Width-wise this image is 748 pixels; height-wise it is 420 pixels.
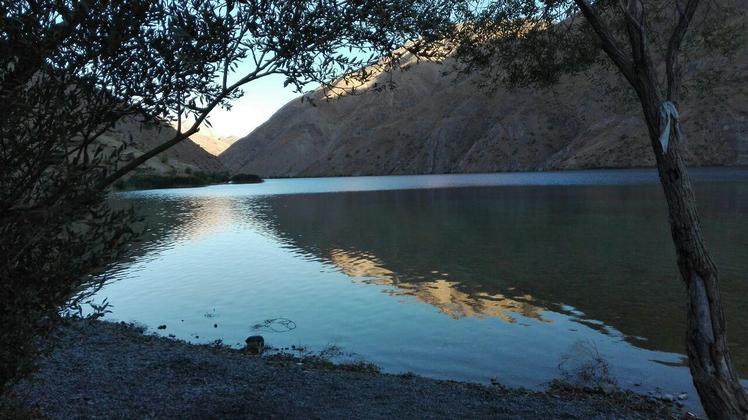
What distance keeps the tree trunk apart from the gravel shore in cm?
219

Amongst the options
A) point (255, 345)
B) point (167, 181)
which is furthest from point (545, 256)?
point (167, 181)

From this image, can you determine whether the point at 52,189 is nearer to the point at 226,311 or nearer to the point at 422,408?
the point at 422,408

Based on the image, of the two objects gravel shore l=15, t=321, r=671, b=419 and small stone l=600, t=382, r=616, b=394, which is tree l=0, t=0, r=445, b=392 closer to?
gravel shore l=15, t=321, r=671, b=419

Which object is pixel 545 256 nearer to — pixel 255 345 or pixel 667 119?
pixel 255 345

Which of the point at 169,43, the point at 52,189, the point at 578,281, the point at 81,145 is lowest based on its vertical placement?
the point at 578,281

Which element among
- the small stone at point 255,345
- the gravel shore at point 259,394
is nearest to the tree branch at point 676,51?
the gravel shore at point 259,394

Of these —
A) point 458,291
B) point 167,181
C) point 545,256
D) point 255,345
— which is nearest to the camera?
point 255,345

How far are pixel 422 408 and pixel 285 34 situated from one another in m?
7.92

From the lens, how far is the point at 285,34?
26.0ft

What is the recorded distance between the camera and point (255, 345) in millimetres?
16797

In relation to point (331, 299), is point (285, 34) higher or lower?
higher

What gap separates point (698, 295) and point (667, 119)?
11.0 feet

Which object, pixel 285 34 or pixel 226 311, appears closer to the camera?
pixel 285 34

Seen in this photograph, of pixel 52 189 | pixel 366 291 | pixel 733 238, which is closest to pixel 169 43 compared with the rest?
pixel 52 189
